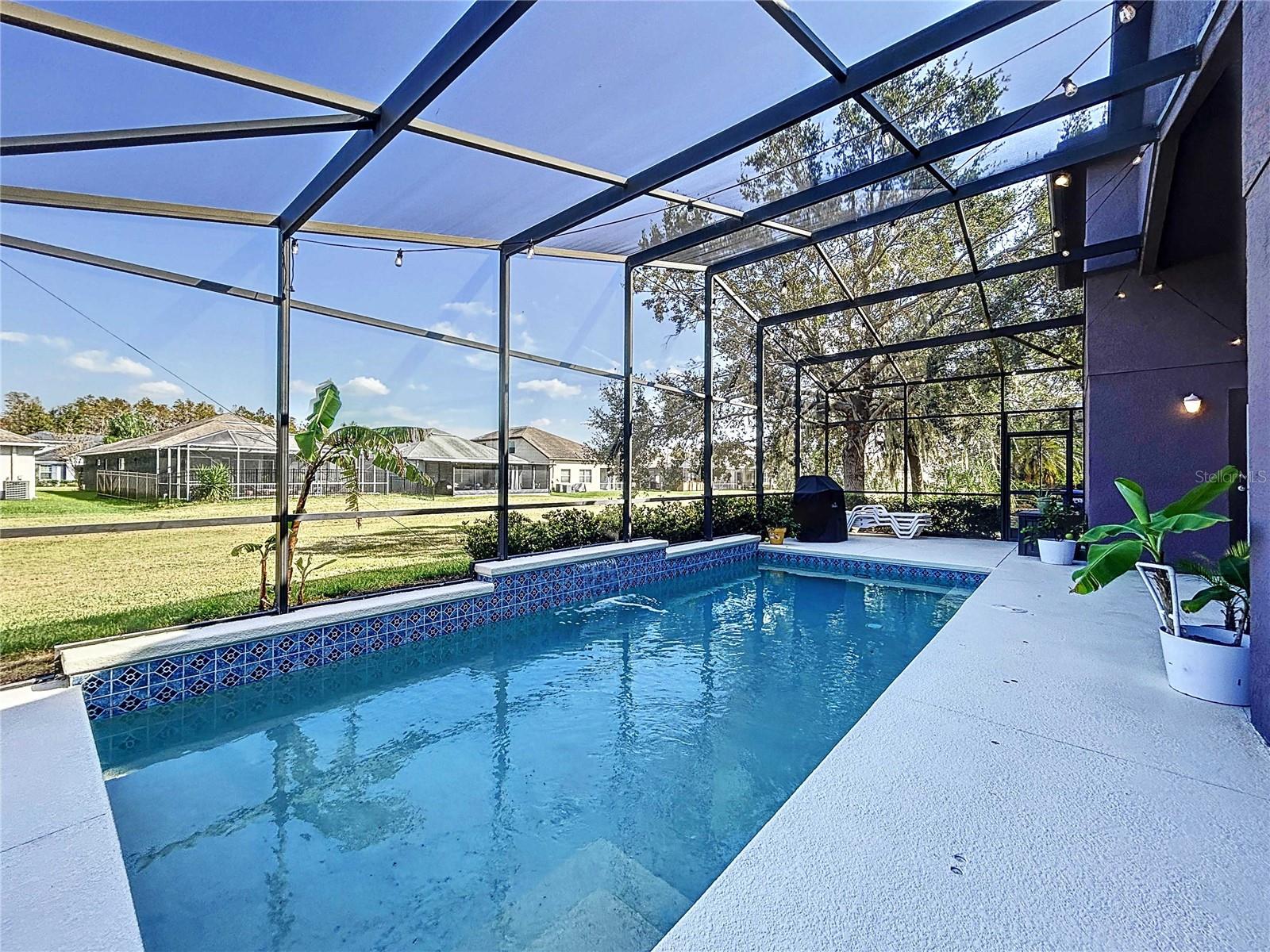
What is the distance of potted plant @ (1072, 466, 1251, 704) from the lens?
2.97 meters

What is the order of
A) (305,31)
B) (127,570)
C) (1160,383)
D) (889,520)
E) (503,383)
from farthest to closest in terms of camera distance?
(889,520) → (1160,383) → (503,383) → (127,570) → (305,31)

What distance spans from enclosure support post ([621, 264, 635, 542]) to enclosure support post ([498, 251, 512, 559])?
201cm

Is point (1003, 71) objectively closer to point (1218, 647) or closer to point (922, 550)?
point (1218, 647)

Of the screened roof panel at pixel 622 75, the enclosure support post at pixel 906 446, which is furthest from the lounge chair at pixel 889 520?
the screened roof panel at pixel 622 75

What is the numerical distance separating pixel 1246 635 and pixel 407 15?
223 inches

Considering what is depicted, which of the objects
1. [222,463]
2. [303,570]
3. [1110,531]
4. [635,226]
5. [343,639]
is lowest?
[343,639]

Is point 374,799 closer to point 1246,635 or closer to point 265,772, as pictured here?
point 265,772

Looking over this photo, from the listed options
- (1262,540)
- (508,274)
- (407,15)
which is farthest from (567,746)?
(508,274)

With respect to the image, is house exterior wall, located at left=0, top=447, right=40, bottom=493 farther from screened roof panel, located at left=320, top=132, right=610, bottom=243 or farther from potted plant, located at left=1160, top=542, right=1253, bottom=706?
potted plant, located at left=1160, top=542, right=1253, bottom=706

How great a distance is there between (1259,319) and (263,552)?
21.5 feet

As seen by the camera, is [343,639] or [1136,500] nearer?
[1136,500]

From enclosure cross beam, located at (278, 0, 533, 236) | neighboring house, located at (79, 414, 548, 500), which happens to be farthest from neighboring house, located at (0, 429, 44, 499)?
enclosure cross beam, located at (278, 0, 533, 236)

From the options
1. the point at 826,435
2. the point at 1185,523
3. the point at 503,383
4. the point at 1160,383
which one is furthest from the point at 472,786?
the point at 826,435

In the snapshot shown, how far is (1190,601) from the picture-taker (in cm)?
312
